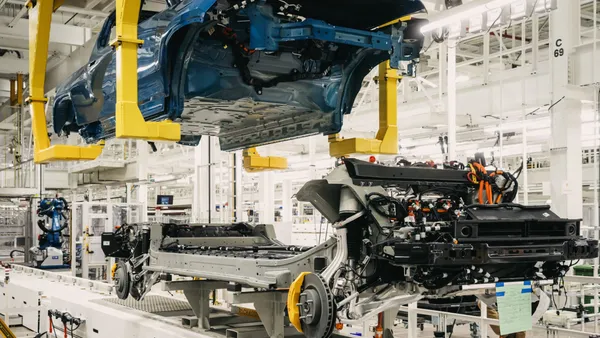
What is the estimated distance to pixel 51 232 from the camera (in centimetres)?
1366

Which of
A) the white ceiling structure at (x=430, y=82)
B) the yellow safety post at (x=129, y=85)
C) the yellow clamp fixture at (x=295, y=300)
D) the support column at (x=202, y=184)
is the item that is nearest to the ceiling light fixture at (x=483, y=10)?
the white ceiling structure at (x=430, y=82)

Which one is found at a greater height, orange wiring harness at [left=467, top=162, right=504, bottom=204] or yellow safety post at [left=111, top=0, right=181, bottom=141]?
yellow safety post at [left=111, top=0, right=181, bottom=141]

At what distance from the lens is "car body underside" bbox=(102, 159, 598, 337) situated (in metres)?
3.13

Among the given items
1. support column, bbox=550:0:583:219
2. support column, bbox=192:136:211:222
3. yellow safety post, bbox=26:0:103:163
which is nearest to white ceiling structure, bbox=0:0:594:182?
support column, bbox=550:0:583:219

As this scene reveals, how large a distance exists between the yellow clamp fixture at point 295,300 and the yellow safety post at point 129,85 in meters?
1.37

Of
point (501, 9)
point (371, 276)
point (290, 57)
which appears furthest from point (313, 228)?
point (371, 276)

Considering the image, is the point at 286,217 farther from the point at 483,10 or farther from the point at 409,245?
the point at 409,245

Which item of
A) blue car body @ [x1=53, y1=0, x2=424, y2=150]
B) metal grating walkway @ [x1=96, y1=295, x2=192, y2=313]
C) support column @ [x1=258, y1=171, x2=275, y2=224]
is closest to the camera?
blue car body @ [x1=53, y1=0, x2=424, y2=150]

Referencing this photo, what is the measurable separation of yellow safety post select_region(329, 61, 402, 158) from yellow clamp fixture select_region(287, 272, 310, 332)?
2233mm

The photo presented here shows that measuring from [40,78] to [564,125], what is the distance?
18.5 feet

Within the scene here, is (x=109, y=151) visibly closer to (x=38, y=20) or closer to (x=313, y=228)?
(x=313, y=228)

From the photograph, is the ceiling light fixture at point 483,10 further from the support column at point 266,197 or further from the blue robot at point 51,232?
the blue robot at point 51,232

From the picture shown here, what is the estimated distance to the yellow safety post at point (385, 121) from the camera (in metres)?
5.34

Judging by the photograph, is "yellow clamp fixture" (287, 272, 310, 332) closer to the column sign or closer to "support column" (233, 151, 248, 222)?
the column sign
